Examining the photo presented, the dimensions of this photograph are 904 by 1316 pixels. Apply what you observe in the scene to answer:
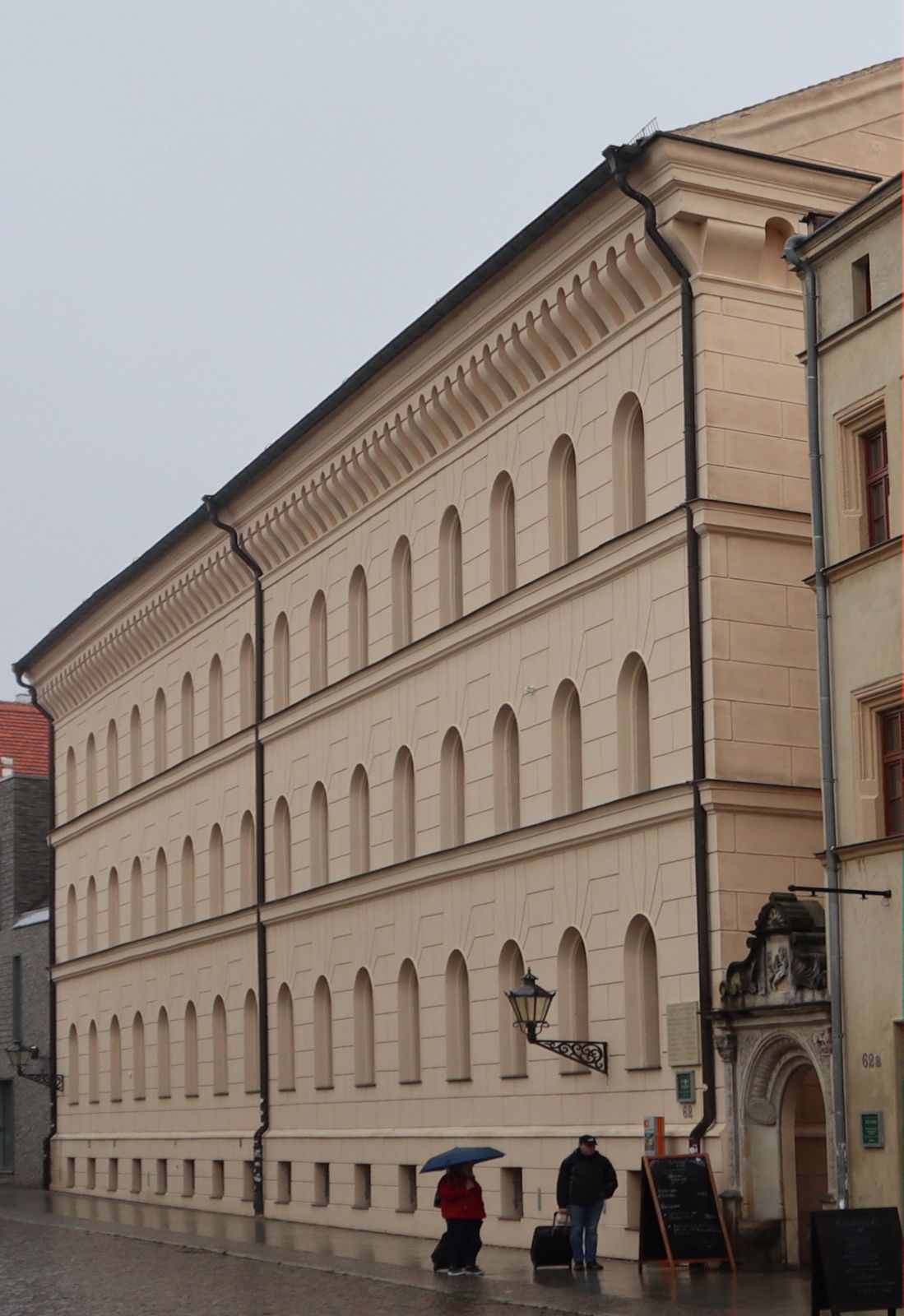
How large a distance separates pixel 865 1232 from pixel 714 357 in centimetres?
1315

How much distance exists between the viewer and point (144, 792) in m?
50.4

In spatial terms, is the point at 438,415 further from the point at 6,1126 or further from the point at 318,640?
the point at 6,1126

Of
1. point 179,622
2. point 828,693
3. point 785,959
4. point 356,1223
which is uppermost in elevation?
point 179,622

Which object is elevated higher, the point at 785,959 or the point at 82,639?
the point at 82,639

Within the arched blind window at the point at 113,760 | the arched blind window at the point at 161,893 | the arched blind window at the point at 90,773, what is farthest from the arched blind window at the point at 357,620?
the arched blind window at the point at 90,773

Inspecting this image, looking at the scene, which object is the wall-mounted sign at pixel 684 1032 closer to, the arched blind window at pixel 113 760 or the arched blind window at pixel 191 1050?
the arched blind window at pixel 191 1050

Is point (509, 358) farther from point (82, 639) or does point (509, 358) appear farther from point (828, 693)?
point (82, 639)

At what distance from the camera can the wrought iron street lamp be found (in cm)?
2941

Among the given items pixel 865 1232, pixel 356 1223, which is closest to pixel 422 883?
pixel 356 1223

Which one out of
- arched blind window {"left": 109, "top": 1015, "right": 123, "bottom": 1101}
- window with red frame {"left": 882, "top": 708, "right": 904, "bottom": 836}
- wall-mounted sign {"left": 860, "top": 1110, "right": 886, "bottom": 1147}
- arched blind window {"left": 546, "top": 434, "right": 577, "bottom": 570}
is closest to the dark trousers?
wall-mounted sign {"left": 860, "top": 1110, "right": 886, "bottom": 1147}

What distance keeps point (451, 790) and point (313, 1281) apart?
10010 millimetres

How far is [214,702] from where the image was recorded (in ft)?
151

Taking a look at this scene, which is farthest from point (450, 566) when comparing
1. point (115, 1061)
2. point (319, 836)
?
point (115, 1061)

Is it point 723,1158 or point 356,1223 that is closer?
point 723,1158
